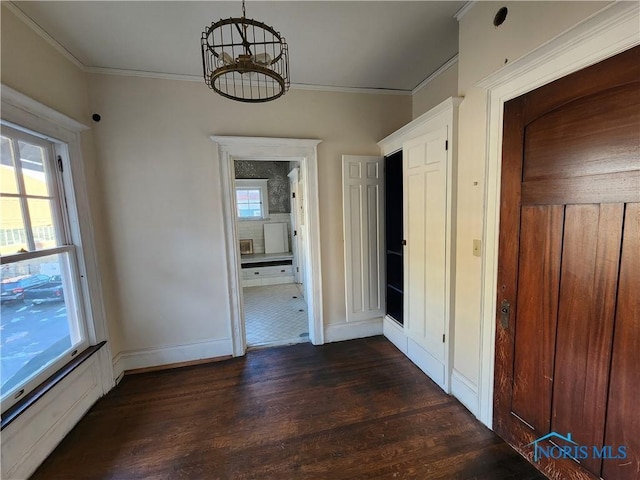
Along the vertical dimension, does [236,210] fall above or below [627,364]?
above

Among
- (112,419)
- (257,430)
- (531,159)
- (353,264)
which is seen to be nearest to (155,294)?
(112,419)

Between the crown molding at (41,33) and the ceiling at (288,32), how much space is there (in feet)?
0.06

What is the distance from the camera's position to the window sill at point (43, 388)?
1.46 metres

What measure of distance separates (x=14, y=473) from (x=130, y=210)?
1.85 metres

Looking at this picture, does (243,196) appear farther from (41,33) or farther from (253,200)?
(41,33)

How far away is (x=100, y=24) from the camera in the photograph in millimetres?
1817

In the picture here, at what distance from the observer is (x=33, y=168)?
1818 mm

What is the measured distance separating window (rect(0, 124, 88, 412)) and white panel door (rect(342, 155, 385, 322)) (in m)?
2.37

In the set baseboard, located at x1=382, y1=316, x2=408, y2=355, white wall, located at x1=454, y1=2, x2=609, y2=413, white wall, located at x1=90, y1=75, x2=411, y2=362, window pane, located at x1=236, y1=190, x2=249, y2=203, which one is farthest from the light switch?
window pane, located at x1=236, y1=190, x2=249, y2=203

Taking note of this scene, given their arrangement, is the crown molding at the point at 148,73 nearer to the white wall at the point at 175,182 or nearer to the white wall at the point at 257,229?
the white wall at the point at 175,182

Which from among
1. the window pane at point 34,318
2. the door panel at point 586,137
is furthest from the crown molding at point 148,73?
the window pane at point 34,318

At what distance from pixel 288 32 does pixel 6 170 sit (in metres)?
1.99

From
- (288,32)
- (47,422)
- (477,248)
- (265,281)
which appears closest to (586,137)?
(477,248)

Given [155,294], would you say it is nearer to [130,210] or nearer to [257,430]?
[130,210]
